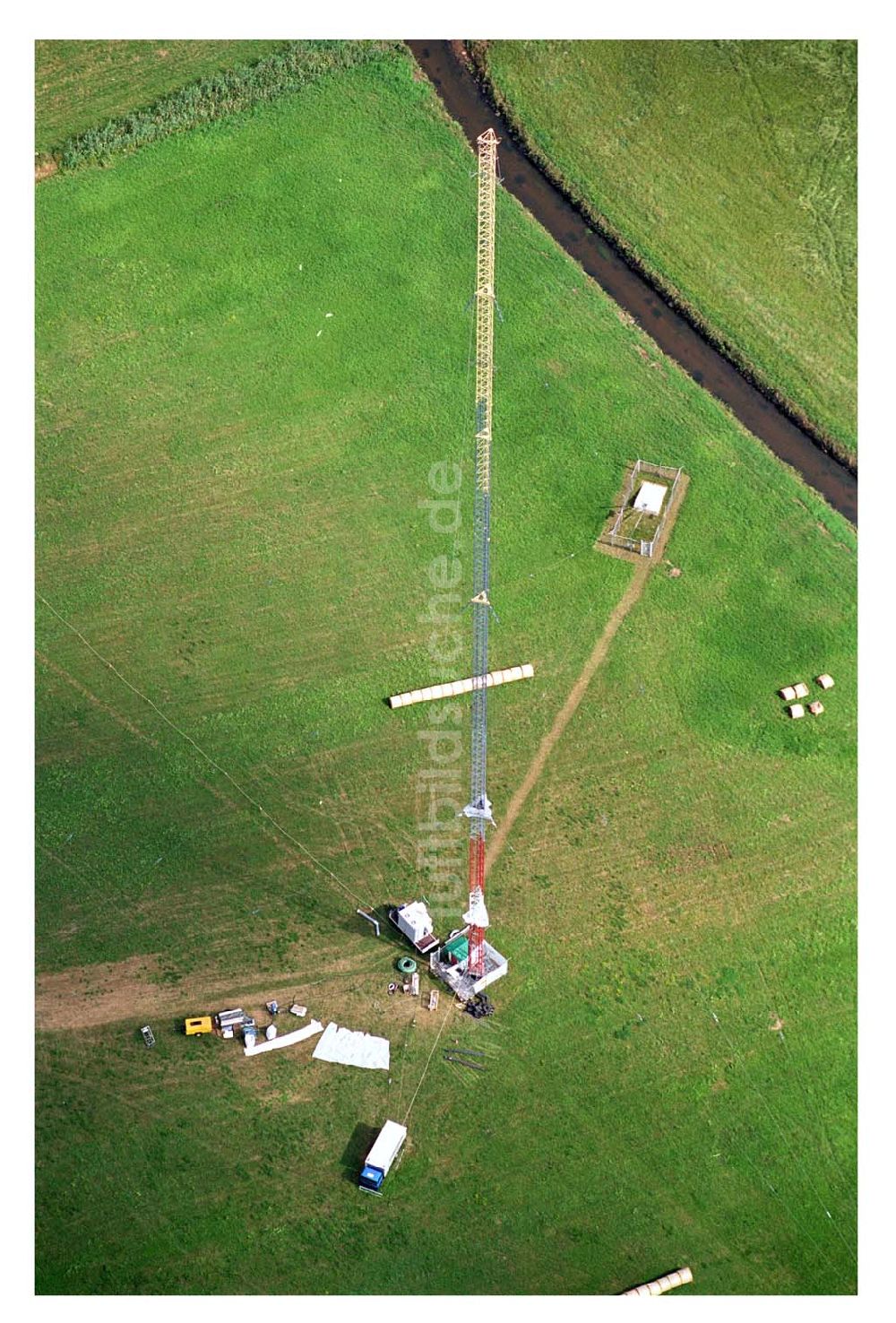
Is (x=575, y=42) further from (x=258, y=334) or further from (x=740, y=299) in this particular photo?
(x=258, y=334)

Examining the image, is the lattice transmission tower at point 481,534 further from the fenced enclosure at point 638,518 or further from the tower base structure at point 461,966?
the fenced enclosure at point 638,518

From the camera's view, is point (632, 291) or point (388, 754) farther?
point (632, 291)

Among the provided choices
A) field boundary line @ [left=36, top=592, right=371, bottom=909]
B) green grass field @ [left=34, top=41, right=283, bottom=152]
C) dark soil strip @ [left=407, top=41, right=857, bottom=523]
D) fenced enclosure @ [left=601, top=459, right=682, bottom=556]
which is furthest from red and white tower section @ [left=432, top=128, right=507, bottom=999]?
green grass field @ [left=34, top=41, right=283, bottom=152]

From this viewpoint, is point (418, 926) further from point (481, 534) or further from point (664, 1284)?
point (481, 534)

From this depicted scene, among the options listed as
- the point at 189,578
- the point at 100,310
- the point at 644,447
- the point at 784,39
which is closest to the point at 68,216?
the point at 100,310

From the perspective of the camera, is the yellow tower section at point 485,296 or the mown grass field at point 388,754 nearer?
the mown grass field at point 388,754

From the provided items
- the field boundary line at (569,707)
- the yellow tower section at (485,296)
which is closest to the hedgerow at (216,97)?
the yellow tower section at (485,296)

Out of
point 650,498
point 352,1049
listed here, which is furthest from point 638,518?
point 352,1049
